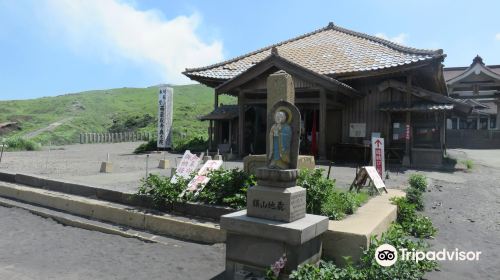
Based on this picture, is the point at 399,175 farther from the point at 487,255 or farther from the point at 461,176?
the point at 487,255

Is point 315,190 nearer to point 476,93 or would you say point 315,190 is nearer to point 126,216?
point 126,216

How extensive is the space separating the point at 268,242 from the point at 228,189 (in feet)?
8.63

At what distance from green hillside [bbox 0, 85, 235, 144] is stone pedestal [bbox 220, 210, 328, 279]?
2842cm

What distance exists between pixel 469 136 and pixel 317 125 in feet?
72.3

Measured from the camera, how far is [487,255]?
5695mm

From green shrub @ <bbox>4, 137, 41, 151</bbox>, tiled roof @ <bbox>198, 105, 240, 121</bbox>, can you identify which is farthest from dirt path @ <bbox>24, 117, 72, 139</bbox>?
tiled roof @ <bbox>198, 105, 240, 121</bbox>

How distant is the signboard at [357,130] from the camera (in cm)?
1750

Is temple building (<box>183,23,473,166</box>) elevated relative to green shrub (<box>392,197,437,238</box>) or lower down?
elevated

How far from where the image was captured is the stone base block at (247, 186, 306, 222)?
467 cm

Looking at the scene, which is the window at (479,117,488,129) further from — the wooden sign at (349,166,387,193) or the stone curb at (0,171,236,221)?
the stone curb at (0,171,236,221)

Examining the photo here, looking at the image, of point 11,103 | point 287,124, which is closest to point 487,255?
point 287,124

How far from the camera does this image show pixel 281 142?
4898mm

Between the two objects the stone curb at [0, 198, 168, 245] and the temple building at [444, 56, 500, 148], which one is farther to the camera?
the temple building at [444, 56, 500, 148]

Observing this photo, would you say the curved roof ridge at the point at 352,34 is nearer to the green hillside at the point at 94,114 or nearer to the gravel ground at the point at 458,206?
the gravel ground at the point at 458,206
